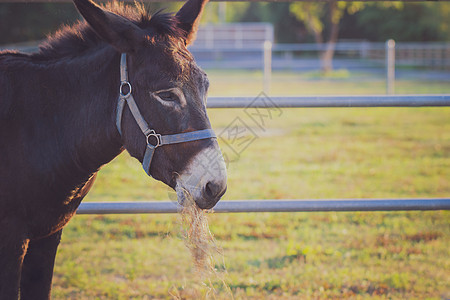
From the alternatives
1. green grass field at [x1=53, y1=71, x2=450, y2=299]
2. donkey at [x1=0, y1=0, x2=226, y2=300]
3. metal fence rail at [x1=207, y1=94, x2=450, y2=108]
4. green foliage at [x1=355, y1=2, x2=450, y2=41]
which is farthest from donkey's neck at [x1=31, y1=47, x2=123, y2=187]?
green foliage at [x1=355, y1=2, x2=450, y2=41]

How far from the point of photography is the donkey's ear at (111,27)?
1888 millimetres

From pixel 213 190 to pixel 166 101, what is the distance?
1.43 feet

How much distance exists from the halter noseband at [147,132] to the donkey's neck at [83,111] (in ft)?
0.20

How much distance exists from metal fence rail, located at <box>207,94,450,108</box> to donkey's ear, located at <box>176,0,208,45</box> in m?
0.64

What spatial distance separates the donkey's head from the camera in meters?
1.90

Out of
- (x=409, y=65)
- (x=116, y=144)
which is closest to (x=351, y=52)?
(x=409, y=65)

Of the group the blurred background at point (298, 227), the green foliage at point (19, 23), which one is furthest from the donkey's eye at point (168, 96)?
the green foliage at point (19, 23)

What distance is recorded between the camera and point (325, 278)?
3.55 meters

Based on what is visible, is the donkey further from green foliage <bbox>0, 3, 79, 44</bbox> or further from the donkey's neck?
green foliage <bbox>0, 3, 79, 44</bbox>

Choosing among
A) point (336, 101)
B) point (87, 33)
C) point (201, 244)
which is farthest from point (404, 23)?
point (201, 244)

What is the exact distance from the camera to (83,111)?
2.12m

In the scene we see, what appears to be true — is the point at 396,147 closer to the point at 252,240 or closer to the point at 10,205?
the point at 252,240

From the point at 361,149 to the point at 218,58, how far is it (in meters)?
29.9

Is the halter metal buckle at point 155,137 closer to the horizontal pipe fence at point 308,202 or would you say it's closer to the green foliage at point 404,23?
the horizontal pipe fence at point 308,202
